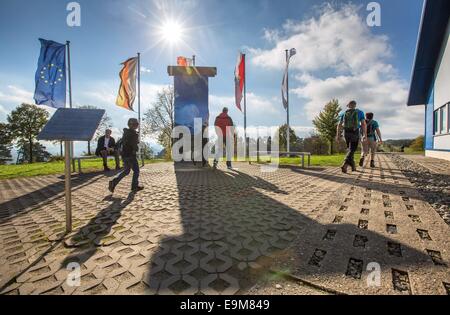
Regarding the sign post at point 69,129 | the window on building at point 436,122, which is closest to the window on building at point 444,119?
the window on building at point 436,122

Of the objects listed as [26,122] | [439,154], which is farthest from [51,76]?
[26,122]

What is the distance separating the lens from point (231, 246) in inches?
101

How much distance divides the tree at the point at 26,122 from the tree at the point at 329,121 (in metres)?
52.9

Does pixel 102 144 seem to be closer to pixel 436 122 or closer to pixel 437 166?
pixel 437 166

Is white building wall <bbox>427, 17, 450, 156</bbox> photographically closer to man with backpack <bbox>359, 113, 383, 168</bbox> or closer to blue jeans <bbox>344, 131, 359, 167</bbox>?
man with backpack <bbox>359, 113, 383, 168</bbox>

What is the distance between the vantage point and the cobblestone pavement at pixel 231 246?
185 cm

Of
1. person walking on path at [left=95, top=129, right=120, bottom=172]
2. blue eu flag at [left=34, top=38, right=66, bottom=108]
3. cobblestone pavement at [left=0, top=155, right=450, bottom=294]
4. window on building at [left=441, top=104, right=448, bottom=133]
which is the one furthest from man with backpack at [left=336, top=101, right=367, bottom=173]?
blue eu flag at [left=34, top=38, right=66, bottom=108]

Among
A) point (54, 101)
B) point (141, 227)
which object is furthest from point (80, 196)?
point (54, 101)

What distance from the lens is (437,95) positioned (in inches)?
548

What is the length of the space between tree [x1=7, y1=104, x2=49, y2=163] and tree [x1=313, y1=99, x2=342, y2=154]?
5287cm

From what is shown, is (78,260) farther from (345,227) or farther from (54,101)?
(54,101)

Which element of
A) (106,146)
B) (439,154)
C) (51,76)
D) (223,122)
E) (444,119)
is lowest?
(439,154)

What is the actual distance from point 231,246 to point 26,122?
56.3 metres

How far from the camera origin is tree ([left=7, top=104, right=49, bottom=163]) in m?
42.2
